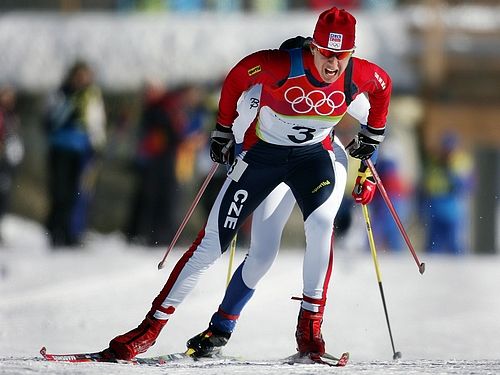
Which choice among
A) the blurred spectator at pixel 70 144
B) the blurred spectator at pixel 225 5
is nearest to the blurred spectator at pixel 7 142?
the blurred spectator at pixel 70 144

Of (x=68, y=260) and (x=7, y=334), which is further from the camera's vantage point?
(x=68, y=260)

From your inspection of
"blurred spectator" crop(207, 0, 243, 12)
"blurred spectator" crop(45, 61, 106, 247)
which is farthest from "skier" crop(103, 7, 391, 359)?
"blurred spectator" crop(207, 0, 243, 12)

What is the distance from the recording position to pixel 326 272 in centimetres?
637

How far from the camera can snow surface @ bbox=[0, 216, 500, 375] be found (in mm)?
6227

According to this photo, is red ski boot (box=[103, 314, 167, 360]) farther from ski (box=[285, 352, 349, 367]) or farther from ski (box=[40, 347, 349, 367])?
ski (box=[285, 352, 349, 367])

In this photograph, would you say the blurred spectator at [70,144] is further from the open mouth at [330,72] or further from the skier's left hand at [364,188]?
the open mouth at [330,72]

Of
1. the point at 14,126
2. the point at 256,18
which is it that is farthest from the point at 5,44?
the point at 14,126

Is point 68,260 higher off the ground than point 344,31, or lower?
lower

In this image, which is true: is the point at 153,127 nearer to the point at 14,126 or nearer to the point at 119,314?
the point at 14,126

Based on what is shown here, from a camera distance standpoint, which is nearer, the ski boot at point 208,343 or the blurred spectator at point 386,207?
the ski boot at point 208,343

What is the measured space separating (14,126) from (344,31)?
818cm

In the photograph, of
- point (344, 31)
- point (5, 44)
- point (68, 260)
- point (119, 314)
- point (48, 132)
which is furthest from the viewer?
point (5, 44)

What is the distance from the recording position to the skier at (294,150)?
5984 mm

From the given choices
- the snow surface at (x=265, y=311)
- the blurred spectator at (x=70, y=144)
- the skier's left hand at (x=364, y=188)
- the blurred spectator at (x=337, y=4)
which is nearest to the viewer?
the snow surface at (x=265, y=311)
